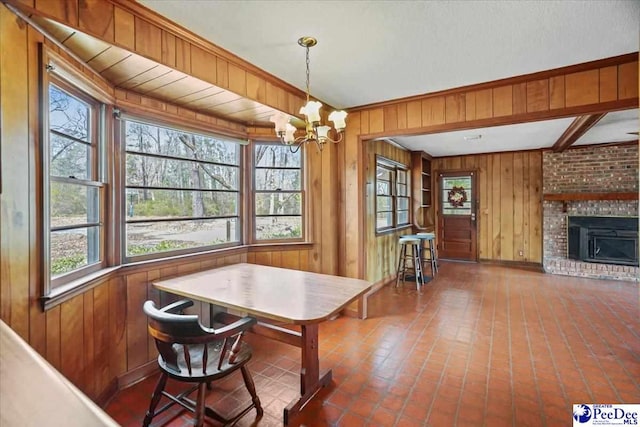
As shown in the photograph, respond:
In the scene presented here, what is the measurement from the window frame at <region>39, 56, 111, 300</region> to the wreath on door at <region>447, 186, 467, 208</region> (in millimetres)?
6801

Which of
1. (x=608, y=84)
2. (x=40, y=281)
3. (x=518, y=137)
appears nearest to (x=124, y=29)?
(x=40, y=281)

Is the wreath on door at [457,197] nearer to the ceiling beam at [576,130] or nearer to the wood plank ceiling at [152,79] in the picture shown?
the ceiling beam at [576,130]

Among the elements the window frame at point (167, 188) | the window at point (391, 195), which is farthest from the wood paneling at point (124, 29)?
the window at point (391, 195)

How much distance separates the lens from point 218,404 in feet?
6.70

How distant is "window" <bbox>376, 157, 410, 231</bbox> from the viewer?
5008 mm

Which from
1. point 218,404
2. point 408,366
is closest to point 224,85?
point 218,404

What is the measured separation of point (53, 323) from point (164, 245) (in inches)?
41.5

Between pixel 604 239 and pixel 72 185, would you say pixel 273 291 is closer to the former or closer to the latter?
pixel 72 185

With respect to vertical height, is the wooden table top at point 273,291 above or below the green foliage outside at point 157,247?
below

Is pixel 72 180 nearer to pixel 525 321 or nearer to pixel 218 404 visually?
pixel 218 404

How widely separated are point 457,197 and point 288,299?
245 inches

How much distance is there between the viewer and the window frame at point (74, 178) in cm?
155

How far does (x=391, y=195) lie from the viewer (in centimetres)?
548

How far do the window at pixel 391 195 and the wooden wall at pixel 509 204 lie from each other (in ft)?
6.06
